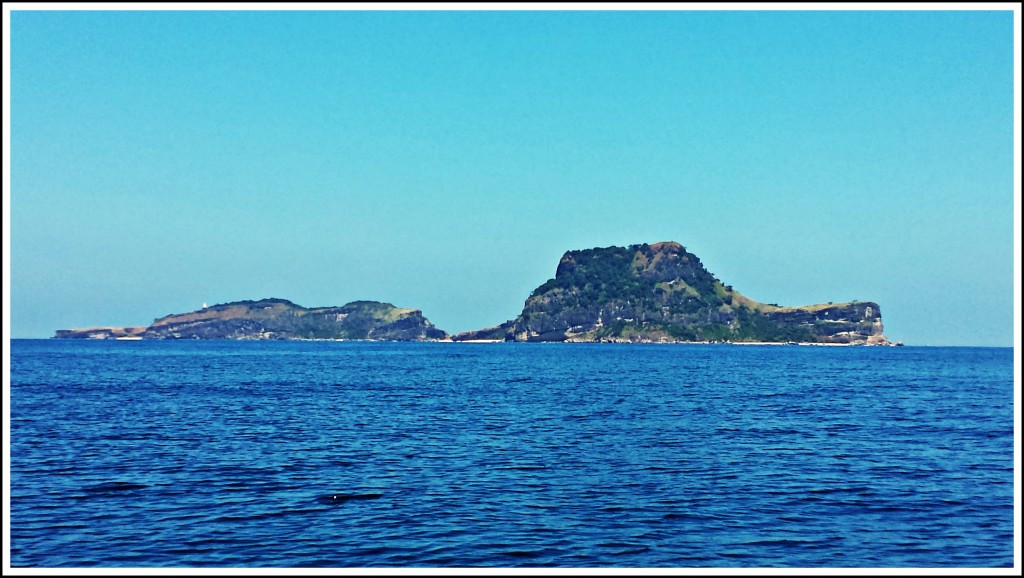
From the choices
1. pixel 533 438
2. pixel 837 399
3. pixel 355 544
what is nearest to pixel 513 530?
pixel 355 544

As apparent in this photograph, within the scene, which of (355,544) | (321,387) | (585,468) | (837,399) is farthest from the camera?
(321,387)

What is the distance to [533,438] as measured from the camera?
52.1 meters

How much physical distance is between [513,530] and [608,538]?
3336 mm

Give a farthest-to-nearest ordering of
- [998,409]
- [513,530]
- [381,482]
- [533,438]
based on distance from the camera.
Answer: [998,409], [533,438], [381,482], [513,530]

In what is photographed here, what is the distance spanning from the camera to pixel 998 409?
78500 millimetres

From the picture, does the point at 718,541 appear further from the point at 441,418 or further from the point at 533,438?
the point at 441,418

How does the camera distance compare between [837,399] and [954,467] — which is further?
[837,399]

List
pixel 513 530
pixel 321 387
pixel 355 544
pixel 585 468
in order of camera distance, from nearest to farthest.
Answer: pixel 355 544
pixel 513 530
pixel 585 468
pixel 321 387

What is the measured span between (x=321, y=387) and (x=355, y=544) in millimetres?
79184

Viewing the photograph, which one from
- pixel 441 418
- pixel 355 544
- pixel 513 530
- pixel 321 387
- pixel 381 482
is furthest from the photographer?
pixel 321 387

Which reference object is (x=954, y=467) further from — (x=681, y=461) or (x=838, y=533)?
(x=838, y=533)

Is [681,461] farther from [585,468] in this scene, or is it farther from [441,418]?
[441,418]

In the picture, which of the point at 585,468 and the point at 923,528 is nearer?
the point at 923,528

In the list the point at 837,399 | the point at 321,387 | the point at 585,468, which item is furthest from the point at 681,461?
the point at 321,387
